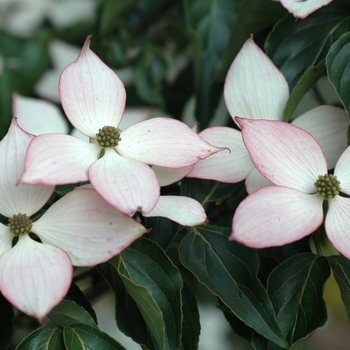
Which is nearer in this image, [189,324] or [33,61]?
[189,324]

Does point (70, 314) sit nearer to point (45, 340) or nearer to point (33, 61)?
point (45, 340)

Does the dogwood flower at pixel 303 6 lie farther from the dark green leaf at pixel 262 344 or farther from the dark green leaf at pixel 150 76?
the dark green leaf at pixel 150 76

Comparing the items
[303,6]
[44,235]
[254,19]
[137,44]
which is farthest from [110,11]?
[44,235]

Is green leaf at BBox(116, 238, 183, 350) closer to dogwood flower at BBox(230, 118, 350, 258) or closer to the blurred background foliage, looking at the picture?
dogwood flower at BBox(230, 118, 350, 258)

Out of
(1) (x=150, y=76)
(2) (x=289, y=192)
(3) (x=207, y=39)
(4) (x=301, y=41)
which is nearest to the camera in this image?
(2) (x=289, y=192)

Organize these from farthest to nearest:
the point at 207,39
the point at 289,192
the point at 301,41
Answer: the point at 207,39, the point at 301,41, the point at 289,192

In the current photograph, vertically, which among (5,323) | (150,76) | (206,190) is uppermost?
(150,76)

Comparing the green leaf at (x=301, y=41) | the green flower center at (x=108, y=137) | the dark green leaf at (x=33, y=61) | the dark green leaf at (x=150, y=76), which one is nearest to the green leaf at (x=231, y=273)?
the green flower center at (x=108, y=137)

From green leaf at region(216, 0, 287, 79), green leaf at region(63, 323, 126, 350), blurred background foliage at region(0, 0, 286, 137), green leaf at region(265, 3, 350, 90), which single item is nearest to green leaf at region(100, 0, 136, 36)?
blurred background foliage at region(0, 0, 286, 137)
